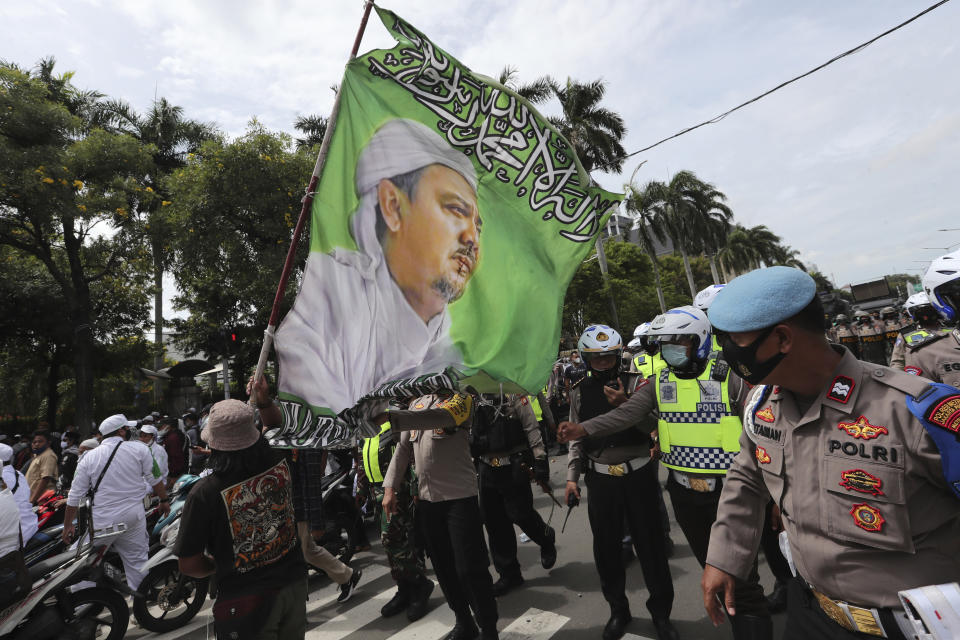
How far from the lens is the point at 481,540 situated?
3.79 meters

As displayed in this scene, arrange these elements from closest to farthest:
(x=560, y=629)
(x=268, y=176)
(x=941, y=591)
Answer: (x=941, y=591), (x=560, y=629), (x=268, y=176)

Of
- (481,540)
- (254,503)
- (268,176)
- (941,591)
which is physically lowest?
(481,540)

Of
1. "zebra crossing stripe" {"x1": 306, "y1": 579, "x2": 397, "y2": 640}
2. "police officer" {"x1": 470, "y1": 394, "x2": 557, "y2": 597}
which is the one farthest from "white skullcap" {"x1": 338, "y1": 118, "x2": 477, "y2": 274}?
"zebra crossing stripe" {"x1": 306, "y1": 579, "x2": 397, "y2": 640}

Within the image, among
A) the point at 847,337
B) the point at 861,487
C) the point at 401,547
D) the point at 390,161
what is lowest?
the point at 847,337

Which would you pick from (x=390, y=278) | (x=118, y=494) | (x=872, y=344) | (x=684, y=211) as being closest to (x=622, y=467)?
(x=390, y=278)

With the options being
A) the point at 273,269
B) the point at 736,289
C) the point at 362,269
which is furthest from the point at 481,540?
the point at 273,269

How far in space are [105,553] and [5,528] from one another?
1.49m

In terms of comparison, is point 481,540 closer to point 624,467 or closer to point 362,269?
point 624,467

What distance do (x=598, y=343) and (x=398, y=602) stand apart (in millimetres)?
2863

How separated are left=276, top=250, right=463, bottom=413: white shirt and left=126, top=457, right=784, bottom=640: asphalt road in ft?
6.90

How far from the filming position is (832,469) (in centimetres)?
168

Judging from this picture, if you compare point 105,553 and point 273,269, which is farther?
point 273,269

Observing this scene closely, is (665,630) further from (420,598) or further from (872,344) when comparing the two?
(872,344)

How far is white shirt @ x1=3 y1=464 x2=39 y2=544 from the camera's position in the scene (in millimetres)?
4988
